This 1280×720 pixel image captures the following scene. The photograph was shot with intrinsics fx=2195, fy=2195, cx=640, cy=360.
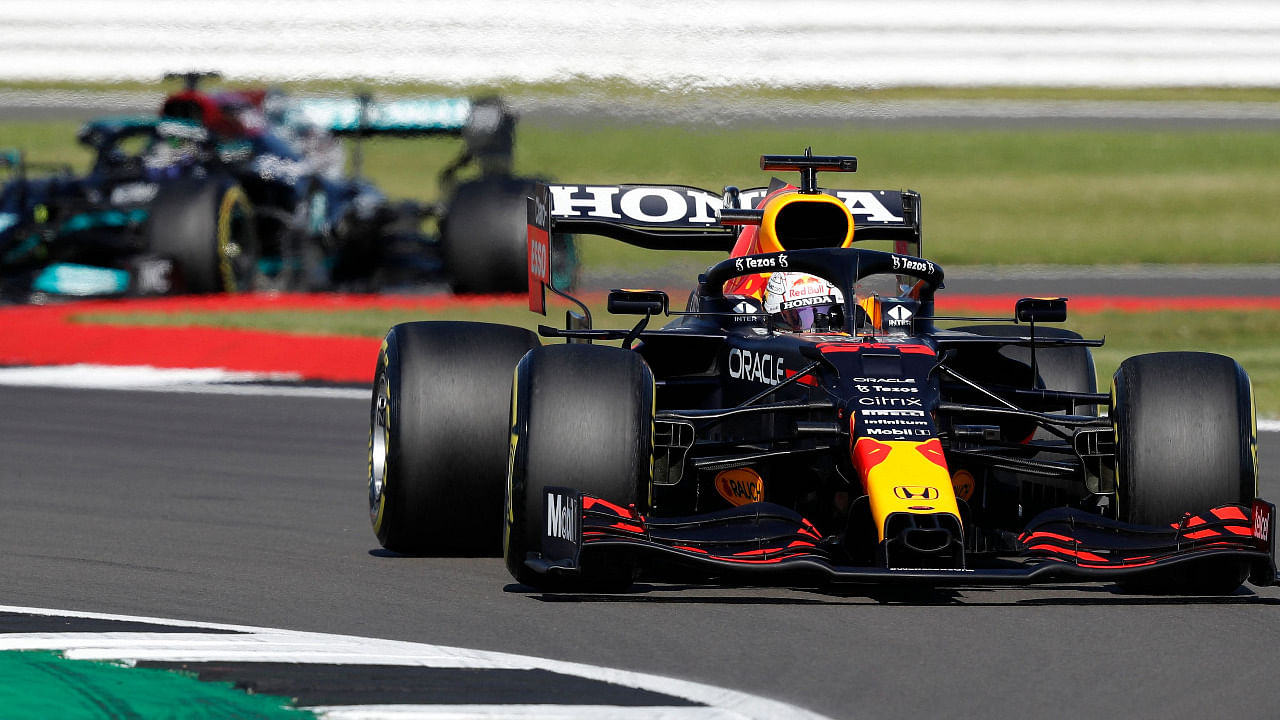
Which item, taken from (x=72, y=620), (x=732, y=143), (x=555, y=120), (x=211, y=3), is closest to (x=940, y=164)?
(x=732, y=143)

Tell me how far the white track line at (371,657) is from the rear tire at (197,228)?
12634 millimetres

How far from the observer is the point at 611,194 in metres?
8.92

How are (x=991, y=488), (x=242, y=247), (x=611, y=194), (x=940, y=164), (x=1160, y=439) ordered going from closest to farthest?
(x=1160, y=439) → (x=991, y=488) → (x=611, y=194) → (x=242, y=247) → (x=940, y=164)

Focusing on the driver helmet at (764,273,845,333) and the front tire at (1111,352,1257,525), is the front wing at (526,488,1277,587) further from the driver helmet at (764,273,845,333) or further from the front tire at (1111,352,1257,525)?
the driver helmet at (764,273,845,333)

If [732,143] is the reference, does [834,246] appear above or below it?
below

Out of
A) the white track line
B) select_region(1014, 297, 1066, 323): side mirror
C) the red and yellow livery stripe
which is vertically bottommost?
the white track line

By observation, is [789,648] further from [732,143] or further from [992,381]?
[732,143]

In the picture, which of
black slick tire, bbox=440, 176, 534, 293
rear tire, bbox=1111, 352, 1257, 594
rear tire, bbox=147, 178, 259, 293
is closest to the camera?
rear tire, bbox=1111, 352, 1257, 594

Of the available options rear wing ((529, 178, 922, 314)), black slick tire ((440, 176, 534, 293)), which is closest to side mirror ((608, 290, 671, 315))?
rear wing ((529, 178, 922, 314))

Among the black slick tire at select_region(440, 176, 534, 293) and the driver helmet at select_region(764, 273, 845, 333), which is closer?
the driver helmet at select_region(764, 273, 845, 333)

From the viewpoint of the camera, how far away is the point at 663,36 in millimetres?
28062

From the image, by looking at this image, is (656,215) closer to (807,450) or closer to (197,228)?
(807,450)

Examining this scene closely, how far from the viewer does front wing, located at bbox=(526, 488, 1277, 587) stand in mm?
6379

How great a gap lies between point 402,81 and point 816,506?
76.1ft
